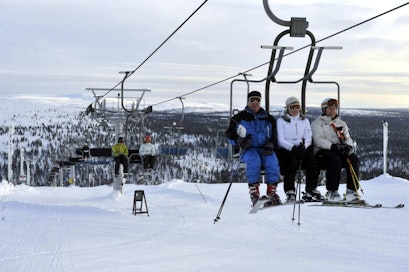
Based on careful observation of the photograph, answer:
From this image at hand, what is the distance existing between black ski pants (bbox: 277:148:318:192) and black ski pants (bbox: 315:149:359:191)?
0.15 m

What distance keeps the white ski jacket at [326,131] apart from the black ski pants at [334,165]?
121 millimetres

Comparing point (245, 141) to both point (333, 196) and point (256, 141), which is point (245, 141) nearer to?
point (256, 141)

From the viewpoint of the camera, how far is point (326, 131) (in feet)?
27.3

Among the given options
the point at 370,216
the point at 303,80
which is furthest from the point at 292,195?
the point at 370,216

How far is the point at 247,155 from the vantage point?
7973 millimetres

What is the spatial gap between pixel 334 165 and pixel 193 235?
1313cm

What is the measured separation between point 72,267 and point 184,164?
135m

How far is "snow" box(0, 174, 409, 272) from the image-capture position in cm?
1689

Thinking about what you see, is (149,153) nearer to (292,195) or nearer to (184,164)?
(292,195)

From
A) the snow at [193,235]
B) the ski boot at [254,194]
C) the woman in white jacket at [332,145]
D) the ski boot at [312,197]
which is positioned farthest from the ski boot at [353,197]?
the snow at [193,235]

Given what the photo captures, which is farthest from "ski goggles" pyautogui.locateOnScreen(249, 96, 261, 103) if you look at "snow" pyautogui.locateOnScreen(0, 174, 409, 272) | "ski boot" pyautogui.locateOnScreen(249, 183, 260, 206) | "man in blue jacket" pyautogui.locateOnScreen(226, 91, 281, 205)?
"snow" pyautogui.locateOnScreen(0, 174, 409, 272)

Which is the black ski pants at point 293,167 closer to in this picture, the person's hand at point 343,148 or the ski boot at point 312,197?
the ski boot at point 312,197

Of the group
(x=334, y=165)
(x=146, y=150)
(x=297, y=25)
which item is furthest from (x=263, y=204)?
(x=146, y=150)

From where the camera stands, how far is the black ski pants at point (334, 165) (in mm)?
8157
